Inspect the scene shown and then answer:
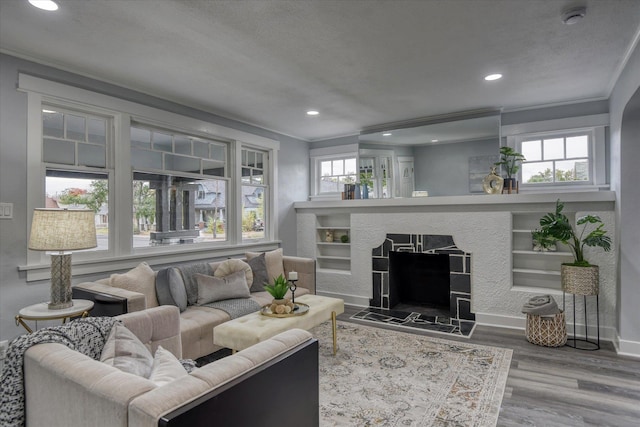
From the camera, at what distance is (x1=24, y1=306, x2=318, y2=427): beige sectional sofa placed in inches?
41.0

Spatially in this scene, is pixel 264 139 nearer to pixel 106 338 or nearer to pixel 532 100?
pixel 532 100

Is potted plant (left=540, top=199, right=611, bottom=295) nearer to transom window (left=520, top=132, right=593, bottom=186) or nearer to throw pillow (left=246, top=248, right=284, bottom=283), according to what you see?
transom window (left=520, top=132, right=593, bottom=186)

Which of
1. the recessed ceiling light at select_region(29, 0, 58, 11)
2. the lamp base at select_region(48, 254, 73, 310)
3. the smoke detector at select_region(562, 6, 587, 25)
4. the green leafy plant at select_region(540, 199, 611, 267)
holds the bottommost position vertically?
the lamp base at select_region(48, 254, 73, 310)

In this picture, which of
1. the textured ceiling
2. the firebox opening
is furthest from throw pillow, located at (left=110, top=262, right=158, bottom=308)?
the firebox opening

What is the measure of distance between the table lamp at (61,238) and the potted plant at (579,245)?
13.4 feet

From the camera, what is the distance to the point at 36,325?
2.73m

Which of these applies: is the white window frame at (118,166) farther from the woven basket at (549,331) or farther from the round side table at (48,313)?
the woven basket at (549,331)

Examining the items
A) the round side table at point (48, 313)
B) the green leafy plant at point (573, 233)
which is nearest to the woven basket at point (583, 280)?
the green leafy plant at point (573, 233)

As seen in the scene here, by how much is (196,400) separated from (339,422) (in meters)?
1.45

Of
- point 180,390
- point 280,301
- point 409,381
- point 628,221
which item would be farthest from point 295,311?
point 628,221

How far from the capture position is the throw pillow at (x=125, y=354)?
1416 millimetres

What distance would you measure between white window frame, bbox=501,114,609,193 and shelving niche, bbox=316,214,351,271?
2473 millimetres

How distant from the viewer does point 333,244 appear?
5.53m

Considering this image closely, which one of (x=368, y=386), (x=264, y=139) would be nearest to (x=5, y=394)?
(x=368, y=386)
